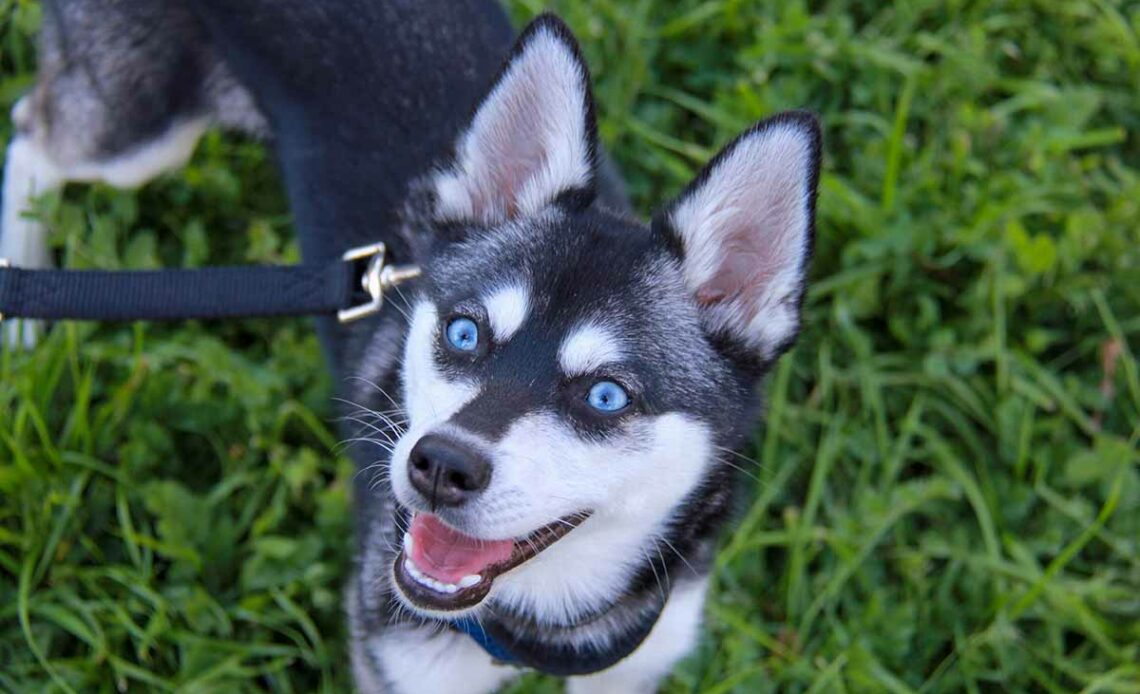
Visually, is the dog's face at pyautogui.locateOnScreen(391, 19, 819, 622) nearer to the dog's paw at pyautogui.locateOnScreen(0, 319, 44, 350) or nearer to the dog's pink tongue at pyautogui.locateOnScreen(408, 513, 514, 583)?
the dog's pink tongue at pyautogui.locateOnScreen(408, 513, 514, 583)

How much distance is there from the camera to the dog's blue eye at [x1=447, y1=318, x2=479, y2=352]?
2268 millimetres

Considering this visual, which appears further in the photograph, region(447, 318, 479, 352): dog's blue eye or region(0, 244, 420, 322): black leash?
region(0, 244, 420, 322): black leash

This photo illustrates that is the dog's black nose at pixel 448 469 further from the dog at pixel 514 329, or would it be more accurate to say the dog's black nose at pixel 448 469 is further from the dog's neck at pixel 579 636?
the dog's neck at pixel 579 636

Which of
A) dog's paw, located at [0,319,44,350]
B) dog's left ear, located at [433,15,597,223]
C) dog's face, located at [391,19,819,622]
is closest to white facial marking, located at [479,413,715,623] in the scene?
dog's face, located at [391,19,819,622]

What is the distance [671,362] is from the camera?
2.34m

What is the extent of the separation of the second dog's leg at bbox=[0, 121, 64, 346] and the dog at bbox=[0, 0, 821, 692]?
0.64 metres

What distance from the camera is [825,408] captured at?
3775 mm

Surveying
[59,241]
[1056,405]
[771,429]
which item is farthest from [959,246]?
[59,241]

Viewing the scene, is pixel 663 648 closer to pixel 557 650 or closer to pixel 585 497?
pixel 557 650

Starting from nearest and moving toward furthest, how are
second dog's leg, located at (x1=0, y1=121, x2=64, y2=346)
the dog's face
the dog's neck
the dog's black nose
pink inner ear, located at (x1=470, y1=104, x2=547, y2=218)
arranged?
the dog's black nose → the dog's face → pink inner ear, located at (x1=470, y1=104, x2=547, y2=218) → the dog's neck → second dog's leg, located at (x1=0, y1=121, x2=64, y2=346)

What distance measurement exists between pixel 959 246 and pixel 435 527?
2.43 metres

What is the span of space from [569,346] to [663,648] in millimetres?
970

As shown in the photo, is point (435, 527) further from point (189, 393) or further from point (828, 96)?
point (828, 96)

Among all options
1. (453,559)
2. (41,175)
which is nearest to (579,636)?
(453,559)
